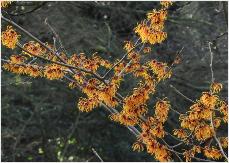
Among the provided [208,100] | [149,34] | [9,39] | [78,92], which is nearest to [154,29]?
[149,34]

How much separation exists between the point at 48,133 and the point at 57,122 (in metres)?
0.31

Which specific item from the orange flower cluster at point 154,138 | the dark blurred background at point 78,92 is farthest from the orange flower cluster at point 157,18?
the dark blurred background at point 78,92

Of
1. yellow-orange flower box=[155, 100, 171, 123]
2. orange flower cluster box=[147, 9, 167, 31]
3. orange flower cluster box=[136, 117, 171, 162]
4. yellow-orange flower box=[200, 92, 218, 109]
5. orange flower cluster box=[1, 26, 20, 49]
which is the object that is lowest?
orange flower cluster box=[136, 117, 171, 162]

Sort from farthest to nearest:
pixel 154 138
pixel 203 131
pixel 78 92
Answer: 1. pixel 78 92
2. pixel 154 138
3. pixel 203 131

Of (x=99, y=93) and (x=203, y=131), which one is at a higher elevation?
(x=99, y=93)

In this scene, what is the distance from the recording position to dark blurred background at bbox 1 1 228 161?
7480 millimetres

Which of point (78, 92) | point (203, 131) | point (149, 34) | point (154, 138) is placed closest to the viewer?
point (149, 34)

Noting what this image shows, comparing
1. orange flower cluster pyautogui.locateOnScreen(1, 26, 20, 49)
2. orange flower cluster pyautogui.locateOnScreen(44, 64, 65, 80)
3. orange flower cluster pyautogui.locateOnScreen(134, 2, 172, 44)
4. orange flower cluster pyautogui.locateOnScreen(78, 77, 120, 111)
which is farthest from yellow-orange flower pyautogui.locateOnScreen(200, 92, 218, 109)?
orange flower cluster pyautogui.locateOnScreen(1, 26, 20, 49)

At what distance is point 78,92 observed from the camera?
7.97 m

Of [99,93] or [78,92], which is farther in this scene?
[78,92]

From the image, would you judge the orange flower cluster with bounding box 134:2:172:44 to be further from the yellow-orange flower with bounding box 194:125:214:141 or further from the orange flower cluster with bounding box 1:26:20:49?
the orange flower cluster with bounding box 1:26:20:49

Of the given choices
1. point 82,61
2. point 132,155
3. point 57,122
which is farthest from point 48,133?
point 82,61

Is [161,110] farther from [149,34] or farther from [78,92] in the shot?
[78,92]

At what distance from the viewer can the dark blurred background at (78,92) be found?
7.48 meters
